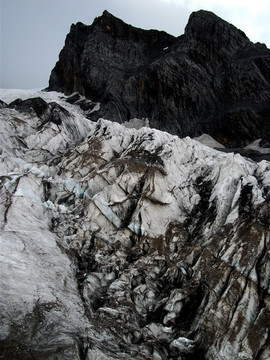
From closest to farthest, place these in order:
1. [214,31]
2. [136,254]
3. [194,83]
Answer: [136,254], [194,83], [214,31]

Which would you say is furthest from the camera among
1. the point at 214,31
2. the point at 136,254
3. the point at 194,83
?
the point at 214,31

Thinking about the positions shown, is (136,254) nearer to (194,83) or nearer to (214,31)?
(194,83)

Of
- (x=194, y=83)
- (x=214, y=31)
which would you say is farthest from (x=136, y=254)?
(x=214, y=31)

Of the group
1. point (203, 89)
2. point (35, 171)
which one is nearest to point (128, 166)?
point (35, 171)

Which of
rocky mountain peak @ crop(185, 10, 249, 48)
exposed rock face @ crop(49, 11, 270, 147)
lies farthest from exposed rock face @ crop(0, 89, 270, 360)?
rocky mountain peak @ crop(185, 10, 249, 48)

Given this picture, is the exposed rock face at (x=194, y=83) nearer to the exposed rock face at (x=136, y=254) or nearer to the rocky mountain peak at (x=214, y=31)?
the rocky mountain peak at (x=214, y=31)

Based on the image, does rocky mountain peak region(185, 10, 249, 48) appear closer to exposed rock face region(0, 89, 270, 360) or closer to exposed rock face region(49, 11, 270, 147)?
exposed rock face region(49, 11, 270, 147)

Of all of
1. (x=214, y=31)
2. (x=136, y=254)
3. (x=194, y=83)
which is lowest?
(x=136, y=254)
